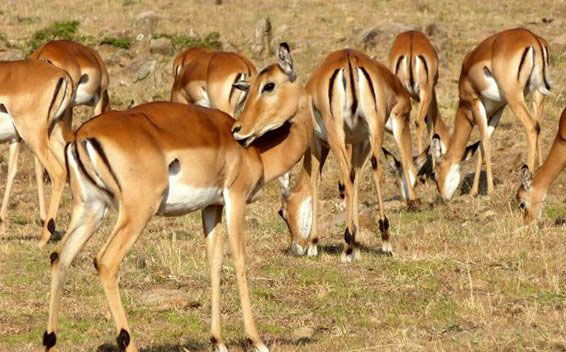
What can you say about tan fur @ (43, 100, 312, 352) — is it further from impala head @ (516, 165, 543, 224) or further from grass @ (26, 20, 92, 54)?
grass @ (26, 20, 92, 54)

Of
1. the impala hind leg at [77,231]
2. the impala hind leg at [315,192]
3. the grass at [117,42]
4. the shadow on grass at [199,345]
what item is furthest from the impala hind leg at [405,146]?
the grass at [117,42]

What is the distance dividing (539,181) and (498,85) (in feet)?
9.05

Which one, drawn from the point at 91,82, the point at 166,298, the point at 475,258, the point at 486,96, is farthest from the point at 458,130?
the point at 166,298

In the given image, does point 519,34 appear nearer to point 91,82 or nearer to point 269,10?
point 91,82

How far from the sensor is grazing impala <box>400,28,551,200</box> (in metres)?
13.1

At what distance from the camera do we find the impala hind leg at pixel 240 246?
6223mm

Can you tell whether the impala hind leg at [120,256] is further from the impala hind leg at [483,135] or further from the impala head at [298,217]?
the impala hind leg at [483,135]

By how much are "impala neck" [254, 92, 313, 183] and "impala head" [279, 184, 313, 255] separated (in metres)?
2.83

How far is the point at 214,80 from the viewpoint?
46.4ft

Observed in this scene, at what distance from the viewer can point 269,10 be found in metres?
29.7

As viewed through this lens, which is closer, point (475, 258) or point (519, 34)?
point (475, 258)

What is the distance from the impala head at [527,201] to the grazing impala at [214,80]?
3.81 metres

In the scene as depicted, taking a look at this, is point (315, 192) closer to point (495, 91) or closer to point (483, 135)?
point (483, 135)

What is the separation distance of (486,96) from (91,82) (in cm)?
440
